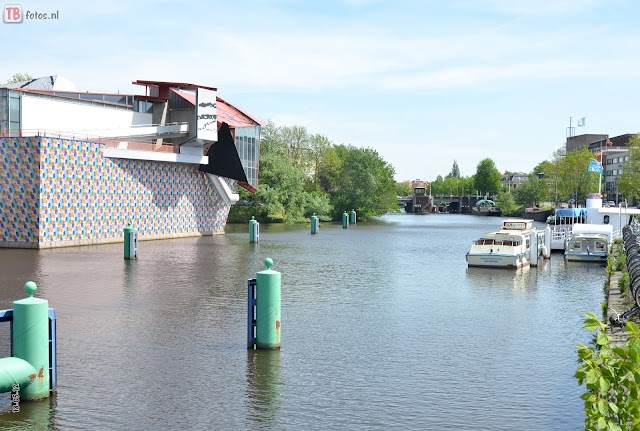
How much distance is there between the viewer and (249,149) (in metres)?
65.9

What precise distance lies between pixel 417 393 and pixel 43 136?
3600cm

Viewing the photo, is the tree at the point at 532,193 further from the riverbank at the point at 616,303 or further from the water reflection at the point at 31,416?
the water reflection at the point at 31,416

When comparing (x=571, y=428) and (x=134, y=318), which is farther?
(x=134, y=318)

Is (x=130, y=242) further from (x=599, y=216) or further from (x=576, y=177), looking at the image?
(x=576, y=177)

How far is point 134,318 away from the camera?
21203 millimetres

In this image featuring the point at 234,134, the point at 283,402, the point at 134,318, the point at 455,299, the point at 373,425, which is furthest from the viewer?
the point at 234,134

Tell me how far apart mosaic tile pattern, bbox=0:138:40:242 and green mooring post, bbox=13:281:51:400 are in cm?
3361

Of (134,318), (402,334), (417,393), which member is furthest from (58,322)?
(417,393)

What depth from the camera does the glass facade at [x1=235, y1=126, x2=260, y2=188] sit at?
2522 inches

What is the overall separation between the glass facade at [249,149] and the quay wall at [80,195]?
17.8 ft

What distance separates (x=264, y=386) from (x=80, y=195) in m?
36.6

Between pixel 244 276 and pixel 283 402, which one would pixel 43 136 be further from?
pixel 283 402

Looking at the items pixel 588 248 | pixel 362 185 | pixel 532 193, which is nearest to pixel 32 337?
pixel 588 248

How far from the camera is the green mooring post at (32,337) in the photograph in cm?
1222
